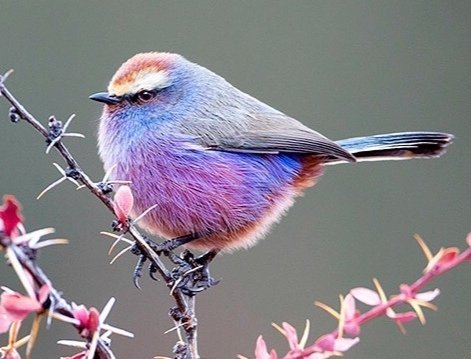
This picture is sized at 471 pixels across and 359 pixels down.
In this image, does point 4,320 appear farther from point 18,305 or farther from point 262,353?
point 262,353

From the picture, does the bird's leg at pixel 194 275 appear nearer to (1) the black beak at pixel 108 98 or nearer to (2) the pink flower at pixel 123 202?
(2) the pink flower at pixel 123 202

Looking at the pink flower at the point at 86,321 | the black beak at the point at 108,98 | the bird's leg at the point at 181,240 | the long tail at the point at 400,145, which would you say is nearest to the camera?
the pink flower at the point at 86,321

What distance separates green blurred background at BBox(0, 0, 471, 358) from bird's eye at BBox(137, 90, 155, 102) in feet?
6.99

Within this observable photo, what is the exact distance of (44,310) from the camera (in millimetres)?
1212

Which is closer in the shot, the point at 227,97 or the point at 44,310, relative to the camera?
the point at 44,310

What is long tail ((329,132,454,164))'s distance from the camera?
383cm

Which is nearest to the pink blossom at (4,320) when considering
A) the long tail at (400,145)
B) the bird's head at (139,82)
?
the bird's head at (139,82)

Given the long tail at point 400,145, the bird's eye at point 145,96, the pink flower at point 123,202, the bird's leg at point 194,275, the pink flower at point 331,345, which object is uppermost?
the bird's eye at point 145,96

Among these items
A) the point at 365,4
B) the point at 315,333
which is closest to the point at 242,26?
the point at 365,4

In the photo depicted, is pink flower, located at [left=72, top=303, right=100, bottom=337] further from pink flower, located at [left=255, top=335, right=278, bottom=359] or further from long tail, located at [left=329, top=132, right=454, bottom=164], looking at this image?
long tail, located at [left=329, top=132, right=454, bottom=164]

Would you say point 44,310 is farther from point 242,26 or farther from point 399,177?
point 242,26

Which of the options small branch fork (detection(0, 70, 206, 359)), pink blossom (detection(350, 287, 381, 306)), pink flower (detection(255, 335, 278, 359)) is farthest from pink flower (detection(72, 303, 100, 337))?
pink blossom (detection(350, 287, 381, 306))

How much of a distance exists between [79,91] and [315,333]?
2.56 metres

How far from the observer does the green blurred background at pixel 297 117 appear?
229 inches
